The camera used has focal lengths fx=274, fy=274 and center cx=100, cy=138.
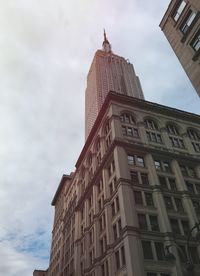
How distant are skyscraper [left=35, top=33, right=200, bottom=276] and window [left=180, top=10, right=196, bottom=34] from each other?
76.2ft

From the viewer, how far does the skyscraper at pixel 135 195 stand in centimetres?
3700

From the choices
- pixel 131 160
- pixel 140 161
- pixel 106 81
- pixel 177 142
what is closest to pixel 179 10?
pixel 131 160

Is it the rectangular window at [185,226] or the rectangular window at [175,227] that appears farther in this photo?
the rectangular window at [185,226]

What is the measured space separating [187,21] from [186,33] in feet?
5.24

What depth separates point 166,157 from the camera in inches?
2019

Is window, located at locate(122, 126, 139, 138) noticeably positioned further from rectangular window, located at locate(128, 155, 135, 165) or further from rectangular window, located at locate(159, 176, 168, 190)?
rectangular window, located at locate(159, 176, 168, 190)

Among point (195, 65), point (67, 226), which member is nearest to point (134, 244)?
point (195, 65)

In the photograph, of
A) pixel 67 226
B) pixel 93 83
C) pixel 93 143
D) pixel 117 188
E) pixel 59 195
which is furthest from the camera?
pixel 93 83

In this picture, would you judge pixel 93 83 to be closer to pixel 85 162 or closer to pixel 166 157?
pixel 85 162

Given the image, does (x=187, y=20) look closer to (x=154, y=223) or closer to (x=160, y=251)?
(x=154, y=223)

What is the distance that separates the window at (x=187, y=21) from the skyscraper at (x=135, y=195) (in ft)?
76.2

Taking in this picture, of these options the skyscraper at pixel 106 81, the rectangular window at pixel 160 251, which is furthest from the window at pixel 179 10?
the skyscraper at pixel 106 81

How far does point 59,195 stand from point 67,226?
2509 centimetres

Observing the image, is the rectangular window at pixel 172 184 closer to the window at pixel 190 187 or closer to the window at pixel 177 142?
the window at pixel 190 187
